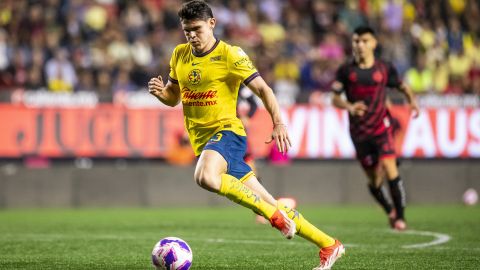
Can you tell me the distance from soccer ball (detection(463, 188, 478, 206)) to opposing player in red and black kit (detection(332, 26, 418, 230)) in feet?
22.0

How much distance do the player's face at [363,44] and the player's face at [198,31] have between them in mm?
4538

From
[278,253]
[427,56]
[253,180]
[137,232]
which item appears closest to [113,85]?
[137,232]

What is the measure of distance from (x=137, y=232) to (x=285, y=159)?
6.86m

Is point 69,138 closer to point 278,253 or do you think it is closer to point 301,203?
point 301,203

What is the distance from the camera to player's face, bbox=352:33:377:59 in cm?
1218

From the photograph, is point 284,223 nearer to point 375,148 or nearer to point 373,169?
point 375,148

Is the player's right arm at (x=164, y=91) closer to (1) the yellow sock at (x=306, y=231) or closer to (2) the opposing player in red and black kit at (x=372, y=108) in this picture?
(1) the yellow sock at (x=306, y=231)

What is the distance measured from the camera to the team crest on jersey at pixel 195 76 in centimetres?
801

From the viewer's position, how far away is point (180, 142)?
58.7ft

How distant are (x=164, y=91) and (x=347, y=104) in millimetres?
4185

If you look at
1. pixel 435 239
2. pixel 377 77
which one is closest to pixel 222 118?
pixel 435 239

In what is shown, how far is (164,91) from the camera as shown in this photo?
334 inches

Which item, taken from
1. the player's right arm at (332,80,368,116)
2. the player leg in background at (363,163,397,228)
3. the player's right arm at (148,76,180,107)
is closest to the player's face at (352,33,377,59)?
the player's right arm at (332,80,368,116)

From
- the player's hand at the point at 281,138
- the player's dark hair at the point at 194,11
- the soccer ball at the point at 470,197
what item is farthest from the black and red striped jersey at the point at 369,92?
the soccer ball at the point at 470,197
